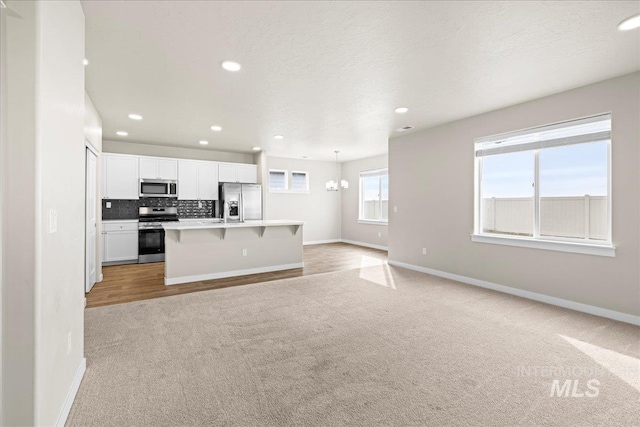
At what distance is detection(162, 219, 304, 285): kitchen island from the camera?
469 centimetres

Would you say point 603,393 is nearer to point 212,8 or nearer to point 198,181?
point 212,8

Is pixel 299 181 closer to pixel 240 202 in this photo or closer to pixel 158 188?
pixel 240 202

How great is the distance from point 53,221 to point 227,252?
368cm

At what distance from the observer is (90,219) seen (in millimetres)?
4168

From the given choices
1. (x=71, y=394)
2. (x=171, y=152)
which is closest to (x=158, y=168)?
(x=171, y=152)

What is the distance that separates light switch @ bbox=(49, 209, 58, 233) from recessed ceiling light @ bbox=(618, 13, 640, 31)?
4.12m

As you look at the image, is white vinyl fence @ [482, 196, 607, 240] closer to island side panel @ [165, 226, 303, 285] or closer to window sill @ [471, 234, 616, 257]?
window sill @ [471, 234, 616, 257]

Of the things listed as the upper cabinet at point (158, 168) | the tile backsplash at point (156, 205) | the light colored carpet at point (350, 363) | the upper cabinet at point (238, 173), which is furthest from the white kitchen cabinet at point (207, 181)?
the light colored carpet at point (350, 363)

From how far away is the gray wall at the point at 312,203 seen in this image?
28.7ft

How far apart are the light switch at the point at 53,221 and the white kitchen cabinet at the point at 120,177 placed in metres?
5.49

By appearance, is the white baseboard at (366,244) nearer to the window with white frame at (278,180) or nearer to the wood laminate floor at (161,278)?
the wood laminate floor at (161,278)

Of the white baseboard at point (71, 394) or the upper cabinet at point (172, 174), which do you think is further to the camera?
the upper cabinet at point (172, 174)

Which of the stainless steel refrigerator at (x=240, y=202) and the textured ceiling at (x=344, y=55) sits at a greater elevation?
the textured ceiling at (x=344, y=55)

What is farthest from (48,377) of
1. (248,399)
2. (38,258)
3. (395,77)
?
(395,77)
